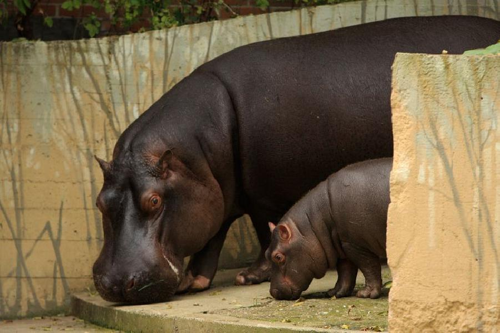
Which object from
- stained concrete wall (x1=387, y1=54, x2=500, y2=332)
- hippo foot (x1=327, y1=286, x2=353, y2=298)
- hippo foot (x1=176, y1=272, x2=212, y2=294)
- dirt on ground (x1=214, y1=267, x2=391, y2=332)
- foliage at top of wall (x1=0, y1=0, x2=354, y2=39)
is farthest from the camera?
foliage at top of wall (x1=0, y1=0, x2=354, y2=39)

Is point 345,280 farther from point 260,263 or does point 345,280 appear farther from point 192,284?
point 192,284

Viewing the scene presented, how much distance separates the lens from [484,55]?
14.5 ft

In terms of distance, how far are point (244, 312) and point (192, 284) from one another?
115cm

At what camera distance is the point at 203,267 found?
7.12 m

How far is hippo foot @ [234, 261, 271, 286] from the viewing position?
705 centimetres

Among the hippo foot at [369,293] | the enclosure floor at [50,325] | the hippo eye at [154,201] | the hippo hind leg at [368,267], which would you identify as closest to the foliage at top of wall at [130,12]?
the hippo eye at [154,201]

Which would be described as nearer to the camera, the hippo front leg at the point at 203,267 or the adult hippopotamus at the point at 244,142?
the adult hippopotamus at the point at 244,142

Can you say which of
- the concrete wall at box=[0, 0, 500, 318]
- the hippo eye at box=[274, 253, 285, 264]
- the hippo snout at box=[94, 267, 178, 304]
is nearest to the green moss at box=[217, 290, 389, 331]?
the hippo eye at box=[274, 253, 285, 264]

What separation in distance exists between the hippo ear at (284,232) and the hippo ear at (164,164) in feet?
2.73

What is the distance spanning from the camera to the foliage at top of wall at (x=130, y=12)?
26.5ft

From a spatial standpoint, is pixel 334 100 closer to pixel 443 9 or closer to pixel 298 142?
pixel 298 142

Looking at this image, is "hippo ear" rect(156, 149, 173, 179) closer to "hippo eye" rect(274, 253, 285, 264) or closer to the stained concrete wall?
"hippo eye" rect(274, 253, 285, 264)

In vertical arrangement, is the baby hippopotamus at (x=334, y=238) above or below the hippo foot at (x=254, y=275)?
above

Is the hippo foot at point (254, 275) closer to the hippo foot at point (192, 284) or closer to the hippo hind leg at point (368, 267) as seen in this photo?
the hippo foot at point (192, 284)
